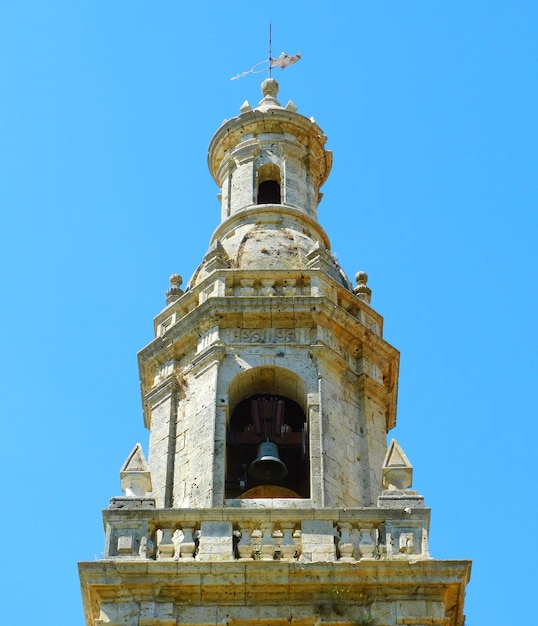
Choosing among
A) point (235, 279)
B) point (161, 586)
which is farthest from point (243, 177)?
point (161, 586)

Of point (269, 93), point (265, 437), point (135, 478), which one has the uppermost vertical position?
point (269, 93)

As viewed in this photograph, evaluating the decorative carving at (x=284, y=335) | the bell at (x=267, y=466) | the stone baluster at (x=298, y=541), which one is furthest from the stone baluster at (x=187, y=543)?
the decorative carving at (x=284, y=335)

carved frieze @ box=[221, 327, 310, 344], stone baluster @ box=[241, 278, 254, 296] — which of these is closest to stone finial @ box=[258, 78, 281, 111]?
stone baluster @ box=[241, 278, 254, 296]

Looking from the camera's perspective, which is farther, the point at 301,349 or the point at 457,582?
the point at 301,349

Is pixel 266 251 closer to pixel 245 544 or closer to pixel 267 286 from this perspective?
pixel 267 286

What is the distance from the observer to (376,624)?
1855 cm

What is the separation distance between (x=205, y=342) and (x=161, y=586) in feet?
15.9

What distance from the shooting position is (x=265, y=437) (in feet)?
72.6

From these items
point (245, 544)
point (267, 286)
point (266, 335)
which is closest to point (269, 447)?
point (266, 335)

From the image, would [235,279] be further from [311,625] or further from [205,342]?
[311,625]

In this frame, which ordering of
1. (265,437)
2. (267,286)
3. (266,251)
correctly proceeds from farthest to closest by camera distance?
1. (266,251)
2. (267,286)
3. (265,437)

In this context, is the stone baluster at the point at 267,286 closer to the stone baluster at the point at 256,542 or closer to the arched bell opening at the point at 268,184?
the arched bell opening at the point at 268,184

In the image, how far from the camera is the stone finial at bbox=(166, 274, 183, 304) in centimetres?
2455

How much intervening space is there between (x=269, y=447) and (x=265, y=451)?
92mm
